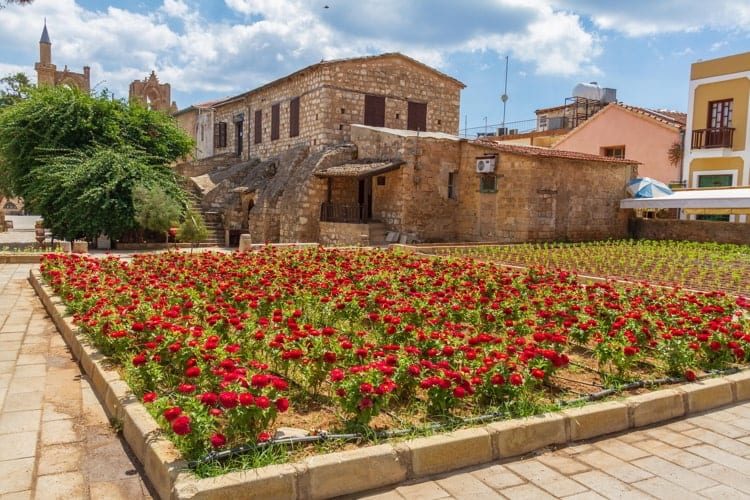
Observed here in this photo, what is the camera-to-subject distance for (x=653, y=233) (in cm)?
2191

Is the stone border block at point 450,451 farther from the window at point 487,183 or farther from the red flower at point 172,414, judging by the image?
the window at point 487,183

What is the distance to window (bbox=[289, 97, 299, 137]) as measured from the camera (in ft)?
86.4

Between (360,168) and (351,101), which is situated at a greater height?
(351,101)

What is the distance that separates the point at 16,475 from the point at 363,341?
2832 mm

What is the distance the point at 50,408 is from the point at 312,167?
18.6 m

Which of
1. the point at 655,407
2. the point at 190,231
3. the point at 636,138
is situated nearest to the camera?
the point at 655,407

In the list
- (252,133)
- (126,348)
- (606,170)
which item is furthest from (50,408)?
(252,133)

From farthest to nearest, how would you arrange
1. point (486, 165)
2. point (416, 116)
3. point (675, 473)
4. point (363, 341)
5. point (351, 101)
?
point (416, 116) < point (351, 101) < point (486, 165) < point (363, 341) < point (675, 473)

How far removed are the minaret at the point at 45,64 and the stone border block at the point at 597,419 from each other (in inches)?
2418

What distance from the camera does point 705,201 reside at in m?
18.9

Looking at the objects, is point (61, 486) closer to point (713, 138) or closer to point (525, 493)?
point (525, 493)

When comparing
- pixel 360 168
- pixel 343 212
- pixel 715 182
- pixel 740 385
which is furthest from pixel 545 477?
pixel 715 182

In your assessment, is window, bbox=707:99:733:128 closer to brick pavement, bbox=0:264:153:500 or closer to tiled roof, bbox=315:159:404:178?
tiled roof, bbox=315:159:404:178

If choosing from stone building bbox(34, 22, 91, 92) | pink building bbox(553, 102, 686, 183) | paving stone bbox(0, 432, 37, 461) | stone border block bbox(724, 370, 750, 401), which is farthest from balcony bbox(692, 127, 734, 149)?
stone building bbox(34, 22, 91, 92)
